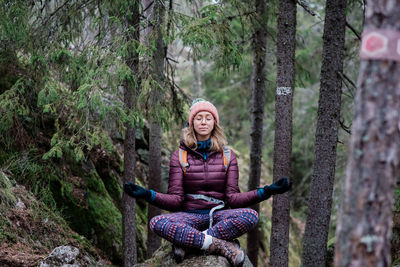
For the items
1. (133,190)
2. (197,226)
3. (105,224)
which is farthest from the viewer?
(105,224)

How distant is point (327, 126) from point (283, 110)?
73 cm

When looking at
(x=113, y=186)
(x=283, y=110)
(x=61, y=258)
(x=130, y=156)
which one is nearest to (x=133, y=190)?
(x=61, y=258)

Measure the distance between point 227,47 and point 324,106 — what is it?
1.68 m

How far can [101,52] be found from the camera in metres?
5.25

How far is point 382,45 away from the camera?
2.33 m

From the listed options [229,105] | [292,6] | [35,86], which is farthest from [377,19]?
[229,105]

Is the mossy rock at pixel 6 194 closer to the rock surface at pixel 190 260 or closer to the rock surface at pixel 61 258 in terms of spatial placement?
the rock surface at pixel 61 258

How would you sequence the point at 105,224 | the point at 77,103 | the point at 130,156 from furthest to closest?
the point at 105,224, the point at 130,156, the point at 77,103

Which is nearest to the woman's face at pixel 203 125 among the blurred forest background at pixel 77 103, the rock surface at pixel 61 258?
the blurred forest background at pixel 77 103

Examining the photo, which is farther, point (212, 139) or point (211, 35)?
point (211, 35)

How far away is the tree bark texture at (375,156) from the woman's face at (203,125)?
279cm

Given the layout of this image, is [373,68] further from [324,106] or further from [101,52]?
[101,52]

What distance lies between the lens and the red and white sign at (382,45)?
2312mm

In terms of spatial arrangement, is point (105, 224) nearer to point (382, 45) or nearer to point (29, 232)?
point (29, 232)
